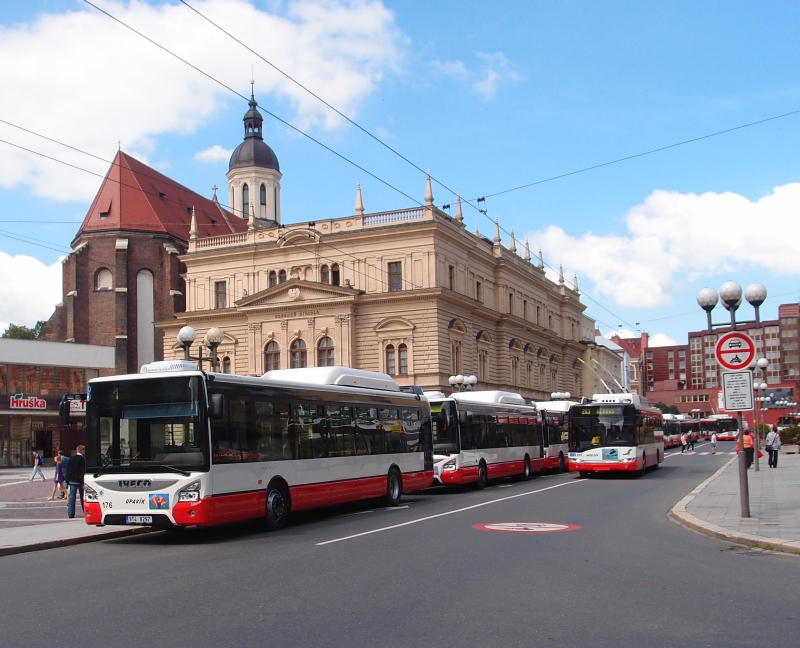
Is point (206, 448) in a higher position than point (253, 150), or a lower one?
lower

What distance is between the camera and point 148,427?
14531 millimetres

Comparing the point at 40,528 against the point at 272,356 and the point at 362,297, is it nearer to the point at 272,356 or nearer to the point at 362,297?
the point at 362,297

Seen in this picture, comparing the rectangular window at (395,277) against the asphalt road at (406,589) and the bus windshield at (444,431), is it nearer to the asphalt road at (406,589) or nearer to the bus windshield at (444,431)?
the bus windshield at (444,431)

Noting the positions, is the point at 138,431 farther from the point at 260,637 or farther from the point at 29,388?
the point at 29,388

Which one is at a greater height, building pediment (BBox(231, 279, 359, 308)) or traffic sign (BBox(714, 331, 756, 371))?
building pediment (BBox(231, 279, 359, 308))

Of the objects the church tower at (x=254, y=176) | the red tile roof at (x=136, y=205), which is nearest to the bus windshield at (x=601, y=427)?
the red tile roof at (x=136, y=205)

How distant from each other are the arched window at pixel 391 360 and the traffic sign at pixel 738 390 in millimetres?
42212

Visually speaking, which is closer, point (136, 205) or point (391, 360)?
point (391, 360)

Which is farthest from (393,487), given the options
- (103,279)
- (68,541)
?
(103,279)

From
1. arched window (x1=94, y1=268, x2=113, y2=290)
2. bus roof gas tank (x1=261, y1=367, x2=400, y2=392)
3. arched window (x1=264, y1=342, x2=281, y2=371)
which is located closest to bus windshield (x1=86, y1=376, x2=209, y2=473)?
bus roof gas tank (x1=261, y1=367, x2=400, y2=392)

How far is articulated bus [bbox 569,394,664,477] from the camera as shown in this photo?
30234 mm

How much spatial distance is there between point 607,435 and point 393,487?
11714 millimetres

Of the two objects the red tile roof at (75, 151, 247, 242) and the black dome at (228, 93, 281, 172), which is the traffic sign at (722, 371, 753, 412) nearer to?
the red tile roof at (75, 151, 247, 242)

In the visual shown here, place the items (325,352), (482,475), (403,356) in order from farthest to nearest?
1. (325,352)
2. (403,356)
3. (482,475)
